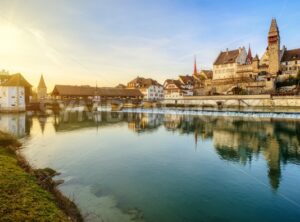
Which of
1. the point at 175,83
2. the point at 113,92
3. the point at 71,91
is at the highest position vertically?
the point at 175,83

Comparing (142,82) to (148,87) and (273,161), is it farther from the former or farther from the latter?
(273,161)

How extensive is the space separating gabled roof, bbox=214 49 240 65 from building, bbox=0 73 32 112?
47.2 meters

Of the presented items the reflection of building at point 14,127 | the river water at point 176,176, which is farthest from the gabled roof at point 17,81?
the river water at point 176,176

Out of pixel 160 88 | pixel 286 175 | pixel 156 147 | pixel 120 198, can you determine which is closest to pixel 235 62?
pixel 160 88

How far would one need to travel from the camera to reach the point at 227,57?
6512cm

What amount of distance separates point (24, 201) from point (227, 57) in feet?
215

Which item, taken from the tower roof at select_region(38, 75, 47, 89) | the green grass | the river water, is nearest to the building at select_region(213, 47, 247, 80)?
the river water

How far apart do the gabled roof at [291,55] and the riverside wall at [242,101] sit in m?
13.5

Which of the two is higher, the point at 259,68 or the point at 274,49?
the point at 274,49

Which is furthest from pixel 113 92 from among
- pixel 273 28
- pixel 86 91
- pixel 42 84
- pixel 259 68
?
pixel 42 84

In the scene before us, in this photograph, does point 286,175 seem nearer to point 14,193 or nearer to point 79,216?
point 79,216

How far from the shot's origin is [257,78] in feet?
183

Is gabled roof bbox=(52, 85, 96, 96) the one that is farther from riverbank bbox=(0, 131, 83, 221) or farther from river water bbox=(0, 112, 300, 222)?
riverbank bbox=(0, 131, 83, 221)

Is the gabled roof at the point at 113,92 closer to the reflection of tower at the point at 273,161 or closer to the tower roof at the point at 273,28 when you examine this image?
the tower roof at the point at 273,28
